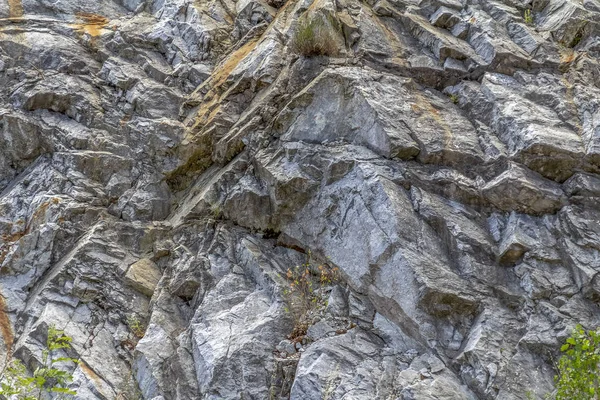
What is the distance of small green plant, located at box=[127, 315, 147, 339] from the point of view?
7.85m

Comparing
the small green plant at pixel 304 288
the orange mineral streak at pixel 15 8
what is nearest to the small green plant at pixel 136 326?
the small green plant at pixel 304 288

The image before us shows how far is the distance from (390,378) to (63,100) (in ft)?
26.2

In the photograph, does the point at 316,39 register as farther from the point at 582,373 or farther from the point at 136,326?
the point at 582,373

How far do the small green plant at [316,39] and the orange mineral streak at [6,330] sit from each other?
6.17 m

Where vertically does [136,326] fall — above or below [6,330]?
below

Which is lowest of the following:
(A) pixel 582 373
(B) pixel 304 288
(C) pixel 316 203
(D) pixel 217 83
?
(B) pixel 304 288

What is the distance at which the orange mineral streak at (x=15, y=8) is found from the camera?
1200 centimetres

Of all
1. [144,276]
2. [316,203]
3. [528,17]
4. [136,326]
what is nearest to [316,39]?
[316,203]

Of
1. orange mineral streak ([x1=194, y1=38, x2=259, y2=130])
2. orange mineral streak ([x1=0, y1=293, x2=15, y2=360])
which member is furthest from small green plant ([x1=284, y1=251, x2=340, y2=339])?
orange mineral streak ([x1=0, y1=293, x2=15, y2=360])

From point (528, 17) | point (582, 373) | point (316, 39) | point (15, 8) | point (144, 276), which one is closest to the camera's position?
point (582, 373)

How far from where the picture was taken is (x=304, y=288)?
759 centimetres

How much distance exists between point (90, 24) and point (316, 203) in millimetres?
7523

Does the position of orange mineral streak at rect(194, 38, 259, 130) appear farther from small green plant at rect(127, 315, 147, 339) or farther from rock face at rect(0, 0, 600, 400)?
small green plant at rect(127, 315, 147, 339)

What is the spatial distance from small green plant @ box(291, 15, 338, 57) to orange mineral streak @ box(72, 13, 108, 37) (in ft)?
16.7
